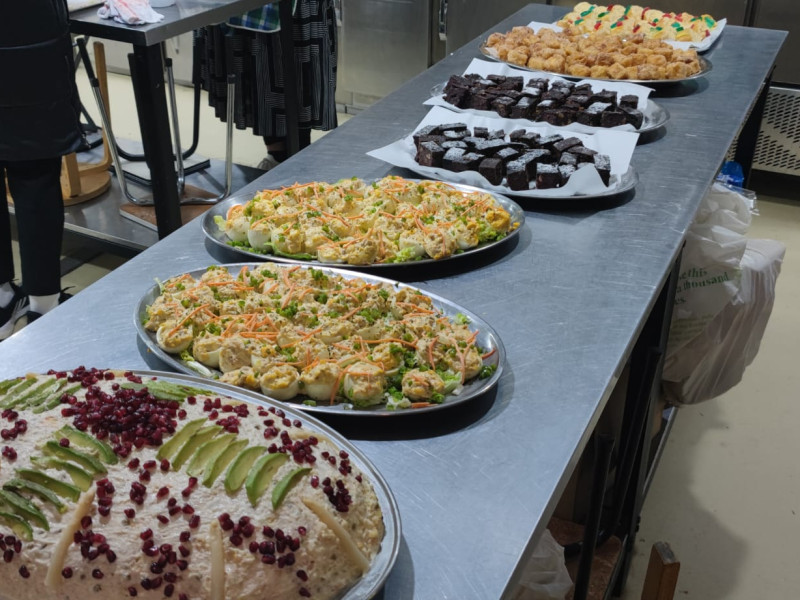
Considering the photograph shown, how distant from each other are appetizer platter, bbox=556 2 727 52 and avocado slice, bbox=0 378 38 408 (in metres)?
2.57

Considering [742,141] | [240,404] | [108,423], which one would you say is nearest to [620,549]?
[240,404]

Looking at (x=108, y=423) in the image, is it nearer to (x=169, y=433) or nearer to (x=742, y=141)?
(x=169, y=433)

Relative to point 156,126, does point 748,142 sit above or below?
below

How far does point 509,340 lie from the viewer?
4.67ft

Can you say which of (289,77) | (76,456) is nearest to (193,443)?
(76,456)

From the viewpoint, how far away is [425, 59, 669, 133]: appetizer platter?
7.68 feet

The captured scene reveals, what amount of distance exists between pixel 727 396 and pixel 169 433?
2.40 m

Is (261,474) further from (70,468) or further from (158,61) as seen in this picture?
(158,61)

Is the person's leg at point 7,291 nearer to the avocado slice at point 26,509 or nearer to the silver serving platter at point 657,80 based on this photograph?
the silver serving platter at point 657,80

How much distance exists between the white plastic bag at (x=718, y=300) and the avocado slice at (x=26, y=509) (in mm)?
1745

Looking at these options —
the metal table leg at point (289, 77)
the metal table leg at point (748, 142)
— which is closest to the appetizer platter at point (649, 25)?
the metal table leg at point (748, 142)

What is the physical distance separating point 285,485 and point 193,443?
13 centimetres

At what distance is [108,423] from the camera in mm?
1002

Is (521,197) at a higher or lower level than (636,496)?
higher
